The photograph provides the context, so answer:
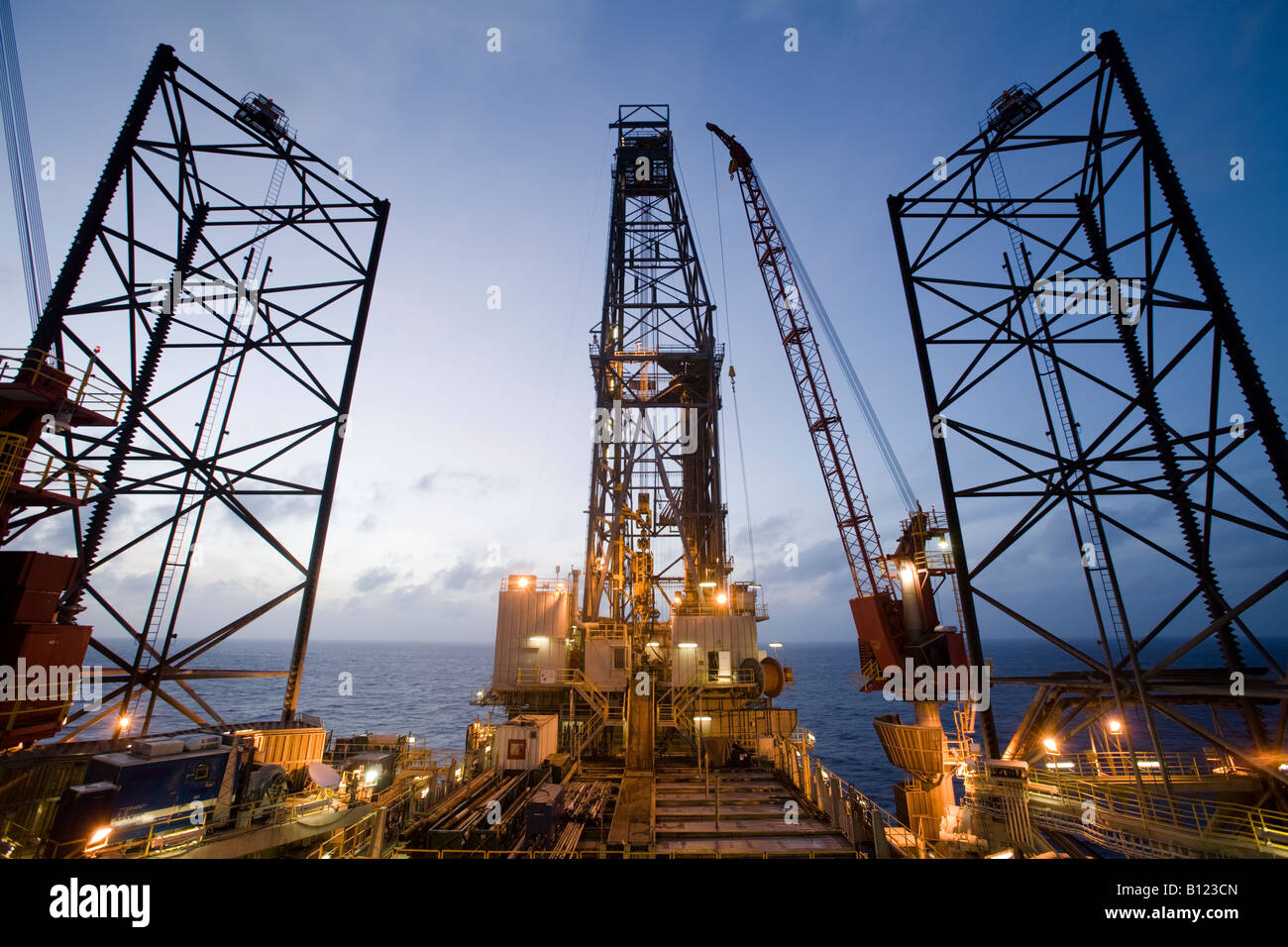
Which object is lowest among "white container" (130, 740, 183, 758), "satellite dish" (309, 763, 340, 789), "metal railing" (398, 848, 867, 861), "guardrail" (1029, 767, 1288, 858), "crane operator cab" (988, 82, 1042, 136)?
"metal railing" (398, 848, 867, 861)

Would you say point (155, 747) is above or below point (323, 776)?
above

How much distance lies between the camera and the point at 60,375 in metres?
13.6

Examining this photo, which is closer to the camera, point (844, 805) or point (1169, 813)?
point (1169, 813)

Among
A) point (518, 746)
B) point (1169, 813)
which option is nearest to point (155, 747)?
point (518, 746)

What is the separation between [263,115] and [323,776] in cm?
2098

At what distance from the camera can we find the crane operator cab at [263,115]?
60.0 feet

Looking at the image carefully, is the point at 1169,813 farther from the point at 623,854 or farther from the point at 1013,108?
the point at 1013,108

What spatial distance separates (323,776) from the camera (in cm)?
1461

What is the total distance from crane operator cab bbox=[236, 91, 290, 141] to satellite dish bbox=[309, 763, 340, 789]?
2025 cm

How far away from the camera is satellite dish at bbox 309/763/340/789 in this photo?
47.3ft

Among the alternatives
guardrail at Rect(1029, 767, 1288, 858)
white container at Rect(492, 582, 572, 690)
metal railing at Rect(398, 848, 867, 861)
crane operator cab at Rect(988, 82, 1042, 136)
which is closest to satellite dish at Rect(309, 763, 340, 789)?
metal railing at Rect(398, 848, 867, 861)

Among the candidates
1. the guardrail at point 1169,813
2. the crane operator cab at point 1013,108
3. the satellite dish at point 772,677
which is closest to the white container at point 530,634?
the satellite dish at point 772,677

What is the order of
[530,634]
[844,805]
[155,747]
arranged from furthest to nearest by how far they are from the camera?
[530,634] < [844,805] < [155,747]

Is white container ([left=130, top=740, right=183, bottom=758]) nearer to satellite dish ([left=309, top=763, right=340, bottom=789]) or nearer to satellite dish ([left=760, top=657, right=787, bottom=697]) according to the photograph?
satellite dish ([left=309, top=763, right=340, bottom=789])
